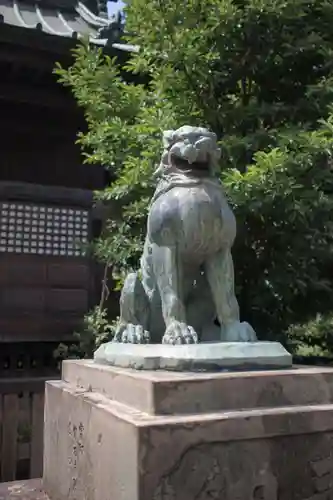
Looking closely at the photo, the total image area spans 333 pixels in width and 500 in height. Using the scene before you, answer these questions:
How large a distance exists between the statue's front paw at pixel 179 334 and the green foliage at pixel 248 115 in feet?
4.68

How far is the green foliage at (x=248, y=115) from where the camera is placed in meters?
4.09

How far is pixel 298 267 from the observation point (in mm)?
4301

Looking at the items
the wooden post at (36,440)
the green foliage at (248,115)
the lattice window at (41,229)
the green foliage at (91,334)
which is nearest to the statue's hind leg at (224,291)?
the green foliage at (248,115)

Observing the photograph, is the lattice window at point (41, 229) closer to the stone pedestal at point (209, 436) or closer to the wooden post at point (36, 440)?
the wooden post at point (36, 440)

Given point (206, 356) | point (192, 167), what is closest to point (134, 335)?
point (206, 356)

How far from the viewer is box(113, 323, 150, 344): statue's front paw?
2.82 meters

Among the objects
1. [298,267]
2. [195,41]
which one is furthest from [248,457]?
[195,41]

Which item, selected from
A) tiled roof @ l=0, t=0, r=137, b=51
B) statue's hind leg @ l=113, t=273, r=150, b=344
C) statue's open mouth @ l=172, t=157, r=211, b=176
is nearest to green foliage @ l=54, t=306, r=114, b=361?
statue's hind leg @ l=113, t=273, r=150, b=344

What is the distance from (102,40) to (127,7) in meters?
1.23

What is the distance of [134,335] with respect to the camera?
2836 millimetres

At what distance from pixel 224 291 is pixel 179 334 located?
342mm

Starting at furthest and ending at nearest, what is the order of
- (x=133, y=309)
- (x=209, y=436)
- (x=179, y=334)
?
(x=133, y=309), (x=179, y=334), (x=209, y=436)

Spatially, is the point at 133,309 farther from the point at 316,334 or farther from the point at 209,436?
the point at 316,334

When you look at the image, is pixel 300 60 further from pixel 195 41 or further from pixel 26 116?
pixel 26 116
